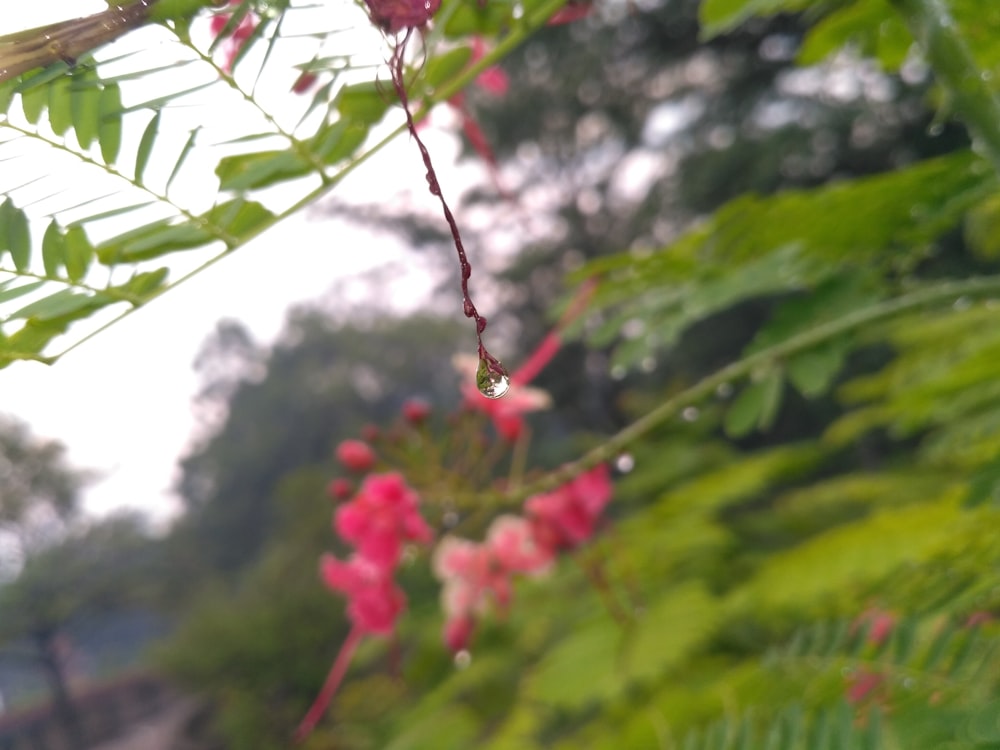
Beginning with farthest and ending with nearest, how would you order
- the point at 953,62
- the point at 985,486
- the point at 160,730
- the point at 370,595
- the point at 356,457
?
1. the point at 160,730
2. the point at 370,595
3. the point at 356,457
4. the point at 985,486
5. the point at 953,62

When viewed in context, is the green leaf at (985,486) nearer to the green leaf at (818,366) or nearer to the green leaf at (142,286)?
the green leaf at (818,366)

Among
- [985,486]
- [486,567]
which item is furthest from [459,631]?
[985,486]

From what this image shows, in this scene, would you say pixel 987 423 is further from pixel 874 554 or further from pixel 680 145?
pixel 680 145

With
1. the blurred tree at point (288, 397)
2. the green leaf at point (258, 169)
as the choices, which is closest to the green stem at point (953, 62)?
the green leaf at point (258, 169)

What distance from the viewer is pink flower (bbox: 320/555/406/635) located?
4.16 feet

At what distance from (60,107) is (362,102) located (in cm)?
10

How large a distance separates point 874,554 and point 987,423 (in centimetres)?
61

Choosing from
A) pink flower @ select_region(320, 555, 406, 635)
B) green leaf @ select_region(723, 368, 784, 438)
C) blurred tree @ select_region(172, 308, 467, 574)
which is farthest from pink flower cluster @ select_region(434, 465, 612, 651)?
blurred tree @ select_region(172, 308, 467, 574)

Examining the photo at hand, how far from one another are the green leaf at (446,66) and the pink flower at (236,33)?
0.21ft

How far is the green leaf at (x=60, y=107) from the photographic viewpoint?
24 cm

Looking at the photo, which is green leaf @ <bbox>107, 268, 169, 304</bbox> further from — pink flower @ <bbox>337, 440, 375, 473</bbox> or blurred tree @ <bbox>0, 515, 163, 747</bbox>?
blurred tree @ <bbox>0, 515, 163, 747</bbox>

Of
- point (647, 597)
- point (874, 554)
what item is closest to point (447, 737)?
point (647, 597)

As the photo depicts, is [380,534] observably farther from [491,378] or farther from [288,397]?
[288,397]

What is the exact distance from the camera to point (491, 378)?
235 millimetres
